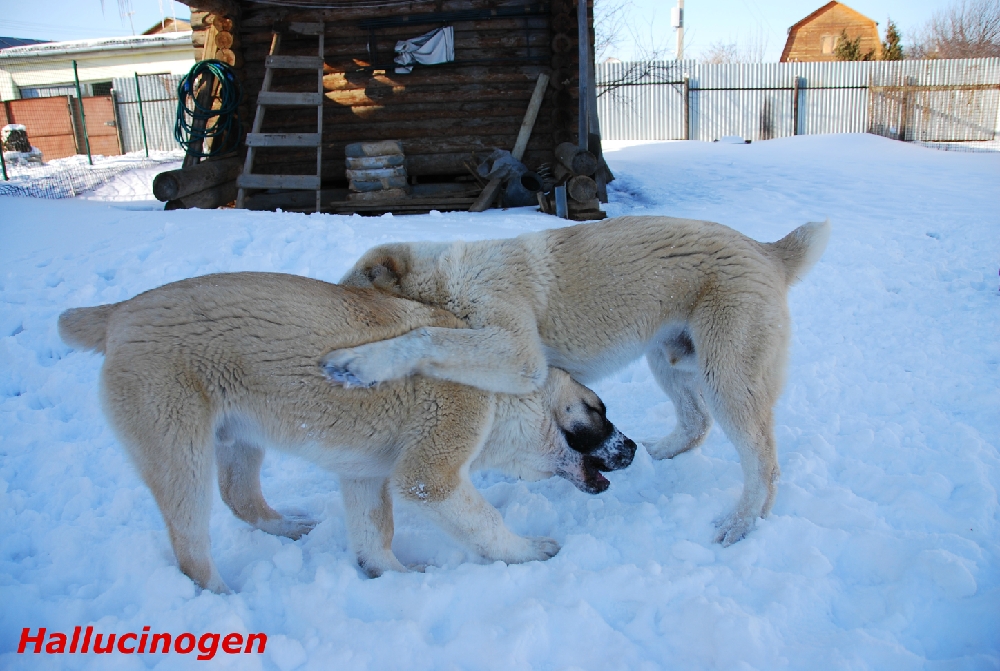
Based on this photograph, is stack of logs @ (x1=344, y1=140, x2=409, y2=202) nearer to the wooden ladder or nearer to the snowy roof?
the wooden ladder

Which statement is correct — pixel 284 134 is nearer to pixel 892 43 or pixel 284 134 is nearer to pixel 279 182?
pixel 279 182

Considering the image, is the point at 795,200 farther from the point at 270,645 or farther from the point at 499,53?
the point at 270,645

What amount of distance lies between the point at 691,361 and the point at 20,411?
14.4ft

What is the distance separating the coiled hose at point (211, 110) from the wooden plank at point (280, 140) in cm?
106

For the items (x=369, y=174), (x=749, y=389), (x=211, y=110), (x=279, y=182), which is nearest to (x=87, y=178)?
(x=211, y=110)

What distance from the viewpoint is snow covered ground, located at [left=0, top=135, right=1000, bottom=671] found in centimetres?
253

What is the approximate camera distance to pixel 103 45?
27.8 meters

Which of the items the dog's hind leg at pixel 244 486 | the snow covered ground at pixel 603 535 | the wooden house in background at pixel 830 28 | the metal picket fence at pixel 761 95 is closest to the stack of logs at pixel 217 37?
the snow covered ground at pixel 603 535

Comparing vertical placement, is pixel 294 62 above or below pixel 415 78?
above

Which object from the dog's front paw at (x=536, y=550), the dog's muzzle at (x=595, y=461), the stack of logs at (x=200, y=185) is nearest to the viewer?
the dog's front paw at (x=536, y=550)

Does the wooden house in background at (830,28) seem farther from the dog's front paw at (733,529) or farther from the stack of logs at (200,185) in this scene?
the dog's front paw at (733,529)

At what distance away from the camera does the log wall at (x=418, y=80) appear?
11500mm

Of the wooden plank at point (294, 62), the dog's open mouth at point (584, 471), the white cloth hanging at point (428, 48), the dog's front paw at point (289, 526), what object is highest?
the white cloth hanging at point (428, 48)

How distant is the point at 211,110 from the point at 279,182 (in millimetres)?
2044
